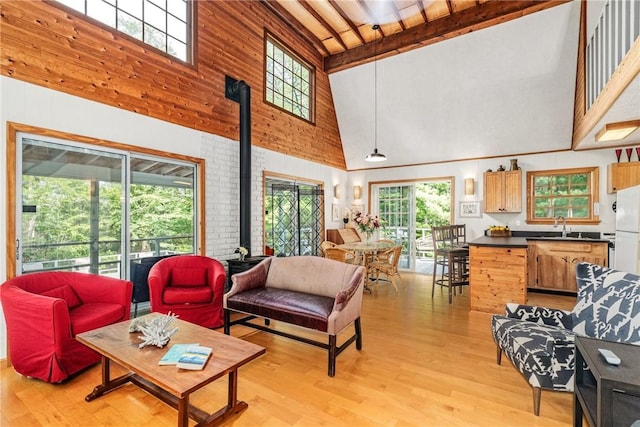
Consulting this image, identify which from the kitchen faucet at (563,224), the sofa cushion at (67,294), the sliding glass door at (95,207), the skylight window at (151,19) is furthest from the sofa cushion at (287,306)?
the kitchen faucet at (563,224)

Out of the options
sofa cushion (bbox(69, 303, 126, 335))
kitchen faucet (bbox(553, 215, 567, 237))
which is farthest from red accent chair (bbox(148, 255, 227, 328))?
kitchen faucet (bbox(553, 215, 567, 237))

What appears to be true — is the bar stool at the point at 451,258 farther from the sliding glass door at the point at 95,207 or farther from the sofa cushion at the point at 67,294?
the sofa cushion at the point at 67,294

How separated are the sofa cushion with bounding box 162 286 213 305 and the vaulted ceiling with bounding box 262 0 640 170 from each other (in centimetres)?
482

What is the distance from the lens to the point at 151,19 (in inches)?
153

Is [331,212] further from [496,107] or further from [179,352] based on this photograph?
[179,352]

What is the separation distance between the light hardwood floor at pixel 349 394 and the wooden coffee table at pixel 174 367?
0.28 ft

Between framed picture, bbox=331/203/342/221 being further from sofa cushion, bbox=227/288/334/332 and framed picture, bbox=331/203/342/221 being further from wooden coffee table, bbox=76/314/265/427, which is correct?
wooden coffee table, bbox=76/314/265/427

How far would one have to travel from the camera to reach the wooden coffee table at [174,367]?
1.70 metres

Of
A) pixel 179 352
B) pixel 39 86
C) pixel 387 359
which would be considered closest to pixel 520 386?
pixel 387 359

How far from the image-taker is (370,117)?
22.7ft

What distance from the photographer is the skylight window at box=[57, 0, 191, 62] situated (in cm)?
338

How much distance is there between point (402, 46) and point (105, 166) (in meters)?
5.21

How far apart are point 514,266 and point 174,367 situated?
4.15 meters

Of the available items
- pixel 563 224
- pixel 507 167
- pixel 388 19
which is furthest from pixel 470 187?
pixel 388 19
